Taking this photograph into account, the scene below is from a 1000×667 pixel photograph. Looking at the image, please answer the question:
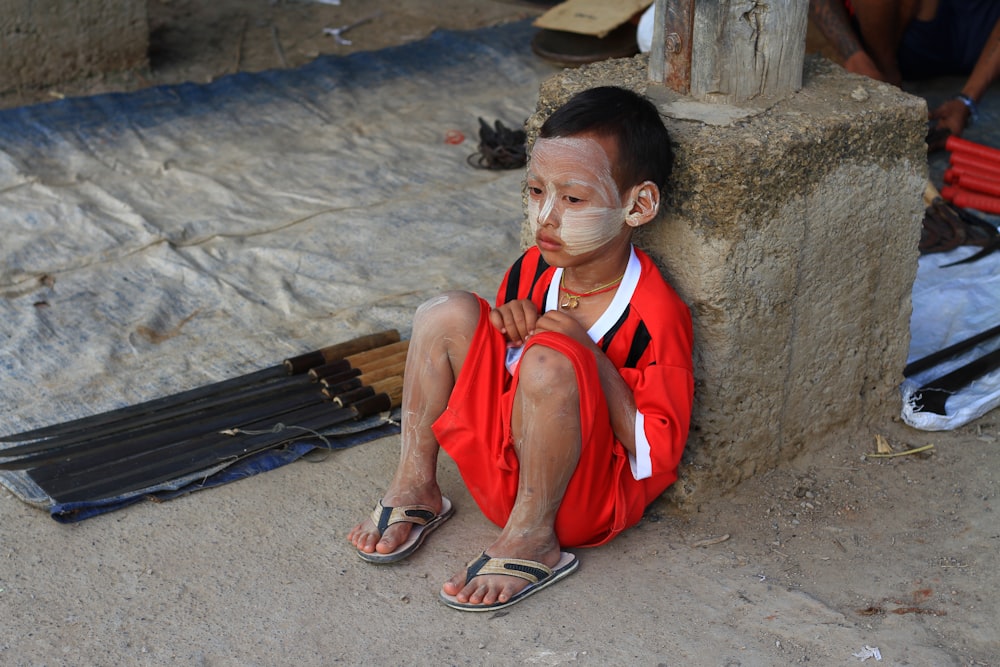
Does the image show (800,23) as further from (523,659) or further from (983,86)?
(983,86)

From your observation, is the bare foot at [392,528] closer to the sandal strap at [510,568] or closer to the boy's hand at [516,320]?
the sandal strap at [510,568]

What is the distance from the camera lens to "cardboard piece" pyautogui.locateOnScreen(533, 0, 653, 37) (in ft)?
19.2

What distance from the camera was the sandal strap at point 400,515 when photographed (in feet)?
8.14

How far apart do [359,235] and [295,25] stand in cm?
315

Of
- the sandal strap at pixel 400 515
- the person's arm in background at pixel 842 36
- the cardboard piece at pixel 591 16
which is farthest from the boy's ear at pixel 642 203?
the cardboard piece at pixel 591 16

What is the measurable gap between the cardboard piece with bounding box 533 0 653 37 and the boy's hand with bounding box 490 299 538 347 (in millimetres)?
3850

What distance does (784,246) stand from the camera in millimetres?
2461

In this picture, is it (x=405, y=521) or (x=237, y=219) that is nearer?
(x=405, y=521)

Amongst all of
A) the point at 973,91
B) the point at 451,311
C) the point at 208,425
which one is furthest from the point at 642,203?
the point at 973,91

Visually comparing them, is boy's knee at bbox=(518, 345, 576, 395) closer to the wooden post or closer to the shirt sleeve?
the shirt sleeve

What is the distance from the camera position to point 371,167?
489cm

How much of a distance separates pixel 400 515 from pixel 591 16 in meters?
4.25

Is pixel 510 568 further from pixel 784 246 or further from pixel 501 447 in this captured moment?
pixel 784 246

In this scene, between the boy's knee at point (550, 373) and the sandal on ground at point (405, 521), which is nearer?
the boy's knee at point (550, 373)
